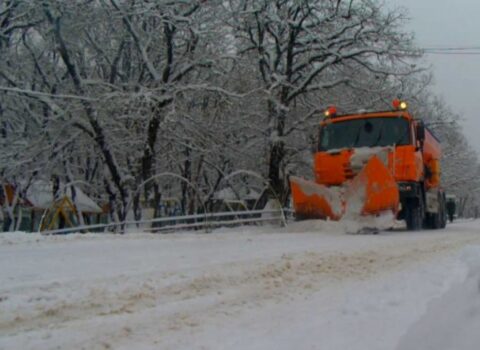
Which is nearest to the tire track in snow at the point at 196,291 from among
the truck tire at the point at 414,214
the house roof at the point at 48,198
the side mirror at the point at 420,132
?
→ the side mirror at the point at 420,132

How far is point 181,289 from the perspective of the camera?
6.13 metres

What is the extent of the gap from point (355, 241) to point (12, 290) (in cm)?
701

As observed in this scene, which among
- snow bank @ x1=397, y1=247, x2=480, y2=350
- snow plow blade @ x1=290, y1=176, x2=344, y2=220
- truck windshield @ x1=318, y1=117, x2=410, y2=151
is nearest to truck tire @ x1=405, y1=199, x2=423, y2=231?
truck windshield @ x1=318, y1=117, x2=410, y2=151

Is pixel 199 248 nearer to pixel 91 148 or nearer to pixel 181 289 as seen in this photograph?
pixel 181 289

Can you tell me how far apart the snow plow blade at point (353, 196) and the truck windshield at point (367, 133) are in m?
1.24

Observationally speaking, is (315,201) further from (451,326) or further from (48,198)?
(48,198)

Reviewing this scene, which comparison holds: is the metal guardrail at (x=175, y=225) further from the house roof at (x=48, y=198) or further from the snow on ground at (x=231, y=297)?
the house roof at (x=48, y=198)

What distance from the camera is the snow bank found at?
362 centimetres

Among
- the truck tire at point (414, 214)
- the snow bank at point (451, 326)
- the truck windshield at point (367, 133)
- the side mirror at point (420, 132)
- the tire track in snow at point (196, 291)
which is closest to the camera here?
the snow bank at point (451, 326)

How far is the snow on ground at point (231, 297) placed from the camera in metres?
4.36

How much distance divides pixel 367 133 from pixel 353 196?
195 cm

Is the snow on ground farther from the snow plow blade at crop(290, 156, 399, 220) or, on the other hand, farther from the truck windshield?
the truck windshield

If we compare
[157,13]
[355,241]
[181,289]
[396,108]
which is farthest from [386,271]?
[157,13]

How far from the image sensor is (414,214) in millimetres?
15906
